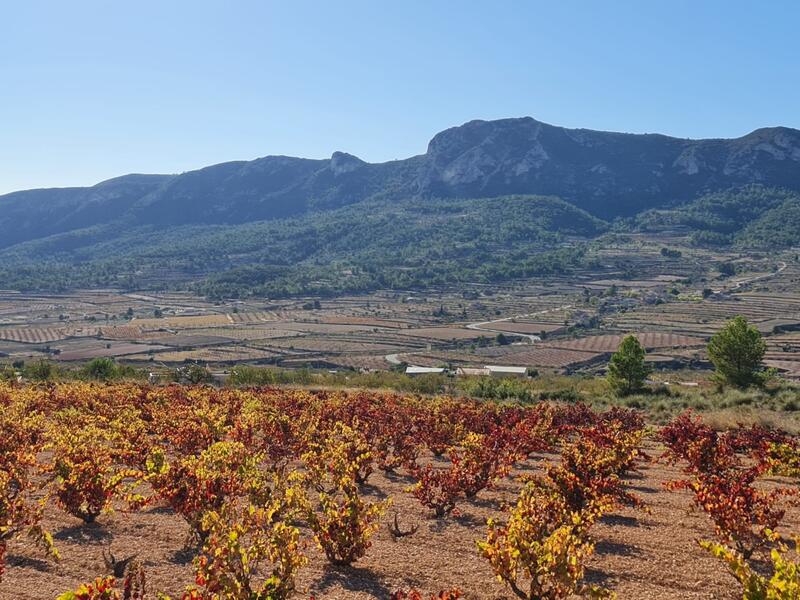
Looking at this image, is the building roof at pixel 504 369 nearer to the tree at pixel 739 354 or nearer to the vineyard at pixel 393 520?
the tree at pixel 739 354

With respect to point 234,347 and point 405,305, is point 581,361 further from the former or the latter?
point 405,305

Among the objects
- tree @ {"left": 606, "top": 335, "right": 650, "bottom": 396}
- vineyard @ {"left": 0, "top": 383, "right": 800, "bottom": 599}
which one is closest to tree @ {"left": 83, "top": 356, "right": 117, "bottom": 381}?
vineyard @ {"left": 0, "top": 383, "right": 800, "bottom": 599}

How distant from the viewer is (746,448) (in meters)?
15.7

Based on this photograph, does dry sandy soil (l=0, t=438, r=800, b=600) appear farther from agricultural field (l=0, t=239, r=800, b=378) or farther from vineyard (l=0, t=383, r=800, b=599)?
agricultural field (l=0, t=239, r=800, b=378)

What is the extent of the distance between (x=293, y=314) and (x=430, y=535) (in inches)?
4739

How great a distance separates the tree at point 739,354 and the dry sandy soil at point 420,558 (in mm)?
28739

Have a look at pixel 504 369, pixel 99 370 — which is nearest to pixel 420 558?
pixel 99 370

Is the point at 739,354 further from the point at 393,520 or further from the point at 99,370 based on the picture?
the point at 99,370

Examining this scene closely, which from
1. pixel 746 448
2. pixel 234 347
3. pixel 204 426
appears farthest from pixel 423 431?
pixel 234 347

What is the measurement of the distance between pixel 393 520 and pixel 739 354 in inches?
1318

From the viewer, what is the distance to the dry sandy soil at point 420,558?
26.6ft

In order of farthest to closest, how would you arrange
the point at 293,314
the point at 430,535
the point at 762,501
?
the point at 293,314
the point at 430,535
the point at 762,501

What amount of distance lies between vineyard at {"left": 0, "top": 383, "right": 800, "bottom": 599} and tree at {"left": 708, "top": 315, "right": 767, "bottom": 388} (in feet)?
77.7

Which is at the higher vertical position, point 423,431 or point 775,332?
point 423,431
